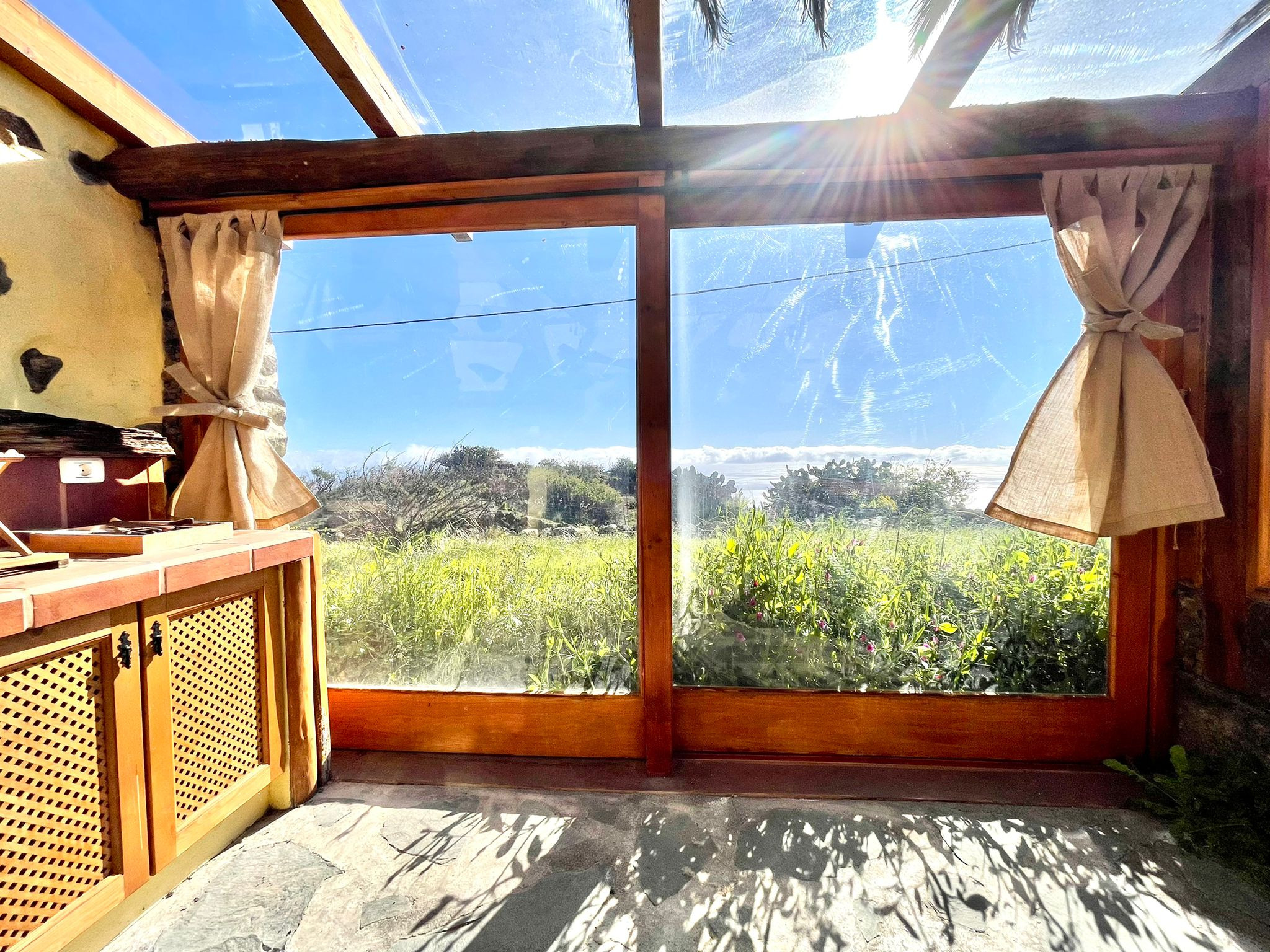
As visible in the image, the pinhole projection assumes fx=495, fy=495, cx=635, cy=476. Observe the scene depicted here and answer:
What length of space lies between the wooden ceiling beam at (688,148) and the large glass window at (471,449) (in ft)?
0.84

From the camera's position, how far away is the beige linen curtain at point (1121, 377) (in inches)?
61.5

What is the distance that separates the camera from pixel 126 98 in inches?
66.4

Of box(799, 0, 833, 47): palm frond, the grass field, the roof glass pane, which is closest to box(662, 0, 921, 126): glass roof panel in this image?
box(799, 0, 833, 47): palm frond

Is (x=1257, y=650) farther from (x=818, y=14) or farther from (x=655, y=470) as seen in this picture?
(x=818, y=14)

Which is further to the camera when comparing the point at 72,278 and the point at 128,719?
the point at 72,278

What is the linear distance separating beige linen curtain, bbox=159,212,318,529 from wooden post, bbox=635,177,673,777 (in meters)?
1.36

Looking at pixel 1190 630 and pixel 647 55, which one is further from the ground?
pixel 647 55

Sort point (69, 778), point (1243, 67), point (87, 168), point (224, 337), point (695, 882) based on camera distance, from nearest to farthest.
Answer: point (69, 778) → point (695, 882) → point (1243, 67) → point (87, 168) → point (224, 337)

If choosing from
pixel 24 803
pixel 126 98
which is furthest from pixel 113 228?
pixel 24 803

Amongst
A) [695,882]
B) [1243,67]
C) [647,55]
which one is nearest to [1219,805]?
[695,882]

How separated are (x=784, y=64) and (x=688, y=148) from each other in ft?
1.16

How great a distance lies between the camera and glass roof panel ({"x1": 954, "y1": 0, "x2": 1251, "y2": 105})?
1.38m

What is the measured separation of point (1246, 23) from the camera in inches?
56.9

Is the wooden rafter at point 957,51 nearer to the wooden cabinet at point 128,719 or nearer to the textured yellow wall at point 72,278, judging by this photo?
the wooden cabinet at point 128,719
